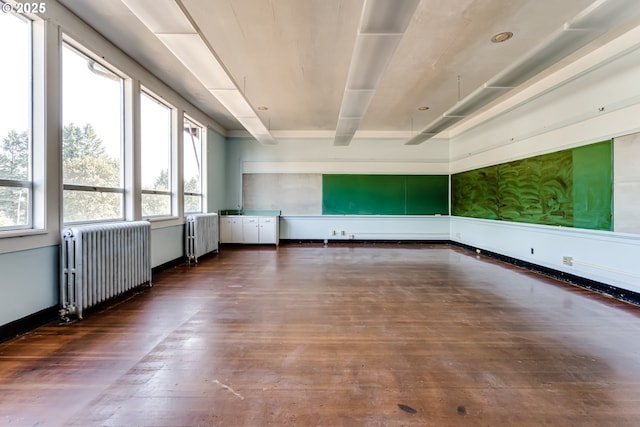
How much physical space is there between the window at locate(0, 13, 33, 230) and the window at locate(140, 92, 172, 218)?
1.72 meters

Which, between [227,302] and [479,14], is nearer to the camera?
[479,14]

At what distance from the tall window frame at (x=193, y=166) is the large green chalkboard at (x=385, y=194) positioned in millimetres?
3468

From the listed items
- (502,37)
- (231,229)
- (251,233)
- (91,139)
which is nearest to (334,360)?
(91,139)

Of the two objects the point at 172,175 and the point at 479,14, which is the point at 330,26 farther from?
the point at 172,175

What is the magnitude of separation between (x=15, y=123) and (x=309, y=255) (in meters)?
5.09

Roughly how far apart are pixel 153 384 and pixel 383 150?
782 centimetres

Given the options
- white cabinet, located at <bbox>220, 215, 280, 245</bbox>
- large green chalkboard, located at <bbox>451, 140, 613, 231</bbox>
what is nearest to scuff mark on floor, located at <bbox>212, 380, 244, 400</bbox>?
large green chalkboard, located at <bbox>451, 140, 613, 231</bbox>

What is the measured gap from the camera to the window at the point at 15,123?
2527mm

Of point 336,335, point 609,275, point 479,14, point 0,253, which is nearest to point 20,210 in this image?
point 0,253

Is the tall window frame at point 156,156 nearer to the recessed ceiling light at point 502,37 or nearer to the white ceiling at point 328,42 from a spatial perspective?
the white ceiling at point 328,42

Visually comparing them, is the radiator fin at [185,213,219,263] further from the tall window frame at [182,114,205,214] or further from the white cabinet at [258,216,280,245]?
the white cabinet at [258,216,280,245]

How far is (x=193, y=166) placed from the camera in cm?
660

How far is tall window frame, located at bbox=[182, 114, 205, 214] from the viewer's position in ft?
20.5

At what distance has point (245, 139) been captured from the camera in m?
8.34
